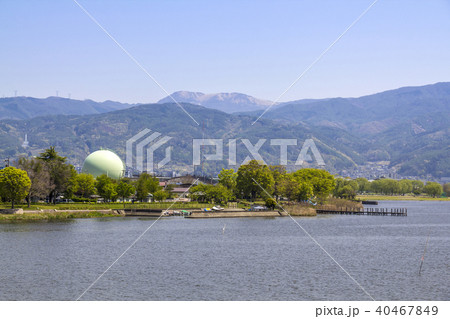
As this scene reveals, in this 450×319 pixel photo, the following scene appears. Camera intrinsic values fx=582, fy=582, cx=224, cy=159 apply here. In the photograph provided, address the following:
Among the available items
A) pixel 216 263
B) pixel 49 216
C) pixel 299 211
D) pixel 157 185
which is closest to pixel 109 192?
pixel 157 185

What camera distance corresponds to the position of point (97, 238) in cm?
7888

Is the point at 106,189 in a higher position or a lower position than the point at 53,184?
lower

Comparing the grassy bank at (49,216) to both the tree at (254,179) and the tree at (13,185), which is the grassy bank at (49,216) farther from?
the tree at (254,179)

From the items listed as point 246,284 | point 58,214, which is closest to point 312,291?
point 246,284

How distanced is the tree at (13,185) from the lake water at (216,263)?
12142 millimetres

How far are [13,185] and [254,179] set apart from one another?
6108cm

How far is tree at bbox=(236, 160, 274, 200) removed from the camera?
147 meters

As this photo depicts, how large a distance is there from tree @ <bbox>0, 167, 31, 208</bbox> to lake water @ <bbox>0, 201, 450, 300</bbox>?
1214 cm

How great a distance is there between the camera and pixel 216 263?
58.0 metres

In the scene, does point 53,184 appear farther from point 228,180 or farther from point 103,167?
point 103,167

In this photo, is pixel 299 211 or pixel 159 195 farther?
pixel 159 195

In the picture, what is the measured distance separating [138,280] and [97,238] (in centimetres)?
3210

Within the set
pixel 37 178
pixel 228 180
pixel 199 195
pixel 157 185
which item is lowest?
pixel 199 195
